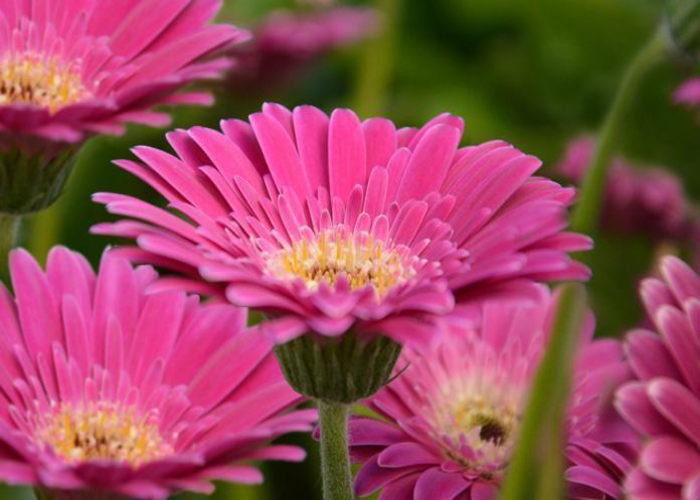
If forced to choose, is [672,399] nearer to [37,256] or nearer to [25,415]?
[25,415]

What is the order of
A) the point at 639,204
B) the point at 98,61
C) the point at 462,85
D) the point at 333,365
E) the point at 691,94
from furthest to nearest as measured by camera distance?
the point at 462,85 < the point at 639,204 < the point at 691,94 < the point at 98,61 < the point at 333,365

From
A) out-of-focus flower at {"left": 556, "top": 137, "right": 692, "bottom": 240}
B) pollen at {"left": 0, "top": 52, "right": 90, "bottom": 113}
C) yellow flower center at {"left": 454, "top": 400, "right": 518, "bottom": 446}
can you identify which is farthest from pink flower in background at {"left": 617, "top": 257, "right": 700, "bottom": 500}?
out-of-focus flower at {"left": 556, "top": 137, "right": 692, "bottom": 240}

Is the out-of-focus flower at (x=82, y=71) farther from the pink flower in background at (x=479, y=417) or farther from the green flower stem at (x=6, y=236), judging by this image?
the pink flower in background at (x=479, y=417)

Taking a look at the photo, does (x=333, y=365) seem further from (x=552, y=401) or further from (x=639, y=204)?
(x=639, y=204)

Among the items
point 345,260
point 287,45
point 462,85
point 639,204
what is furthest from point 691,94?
point 462,85

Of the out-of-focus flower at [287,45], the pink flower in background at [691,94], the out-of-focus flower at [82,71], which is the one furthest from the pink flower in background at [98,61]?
the out-of-focus flower at [287,45]

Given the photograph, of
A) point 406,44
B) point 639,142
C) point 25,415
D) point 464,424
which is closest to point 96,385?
point 25,415

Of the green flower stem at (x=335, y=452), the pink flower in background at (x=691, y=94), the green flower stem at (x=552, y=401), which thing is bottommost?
the green flower stem at (x=552, y=401)
